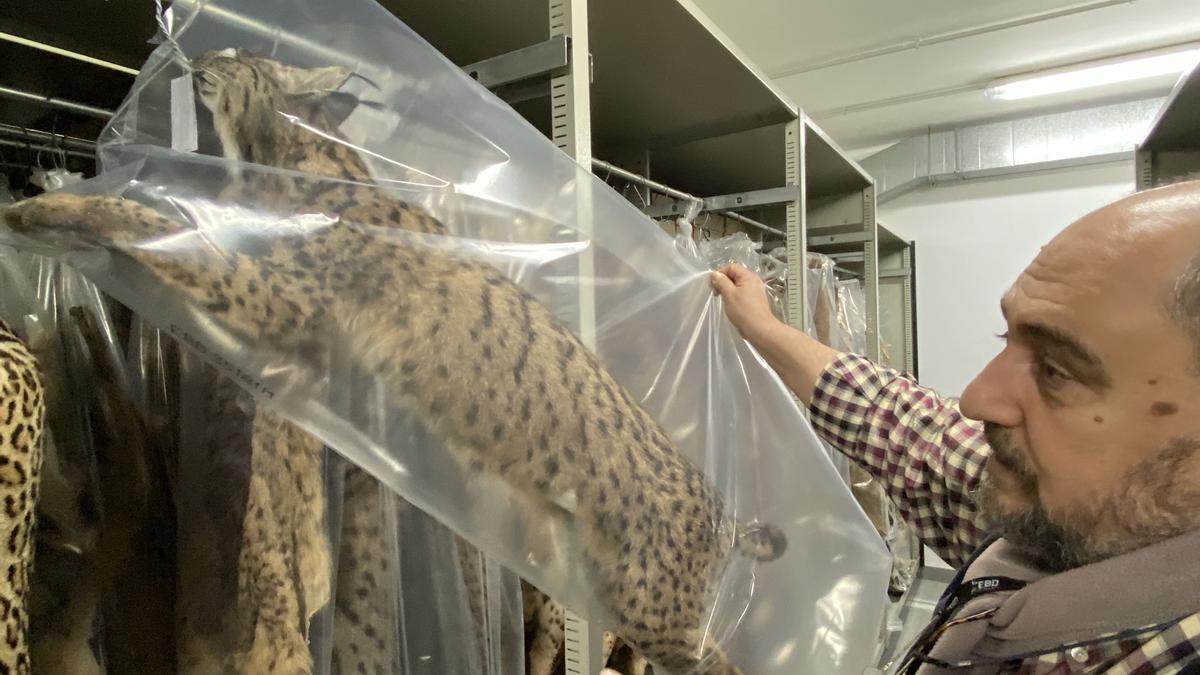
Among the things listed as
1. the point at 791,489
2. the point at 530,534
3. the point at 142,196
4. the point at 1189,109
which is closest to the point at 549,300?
the point at 530,534

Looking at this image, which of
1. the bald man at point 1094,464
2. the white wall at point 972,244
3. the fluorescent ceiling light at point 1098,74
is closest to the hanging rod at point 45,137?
the bald man at point 1094,464

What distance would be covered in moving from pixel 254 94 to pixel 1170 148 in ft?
8.61

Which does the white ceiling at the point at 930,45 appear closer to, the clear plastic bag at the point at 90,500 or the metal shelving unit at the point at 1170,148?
the metal shelving unit at the point at 1170,148

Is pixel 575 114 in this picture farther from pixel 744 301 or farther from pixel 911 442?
pixel 911 442

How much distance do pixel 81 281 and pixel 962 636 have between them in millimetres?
1018

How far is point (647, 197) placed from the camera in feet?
6.15

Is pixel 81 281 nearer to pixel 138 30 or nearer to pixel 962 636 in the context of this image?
pixel 138 30

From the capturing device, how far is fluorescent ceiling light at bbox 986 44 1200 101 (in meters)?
3.25

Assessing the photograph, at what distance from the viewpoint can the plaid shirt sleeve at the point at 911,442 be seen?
103 cm

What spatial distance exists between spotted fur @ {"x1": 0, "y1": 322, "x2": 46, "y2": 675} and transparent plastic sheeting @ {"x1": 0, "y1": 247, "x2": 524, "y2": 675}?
0.12m

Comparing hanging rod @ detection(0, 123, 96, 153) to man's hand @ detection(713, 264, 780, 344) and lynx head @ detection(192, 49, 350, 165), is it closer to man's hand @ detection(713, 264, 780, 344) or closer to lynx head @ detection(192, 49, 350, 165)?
lynx head @ detection(192, 49, 350, 165)

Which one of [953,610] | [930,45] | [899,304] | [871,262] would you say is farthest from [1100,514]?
[899,304]

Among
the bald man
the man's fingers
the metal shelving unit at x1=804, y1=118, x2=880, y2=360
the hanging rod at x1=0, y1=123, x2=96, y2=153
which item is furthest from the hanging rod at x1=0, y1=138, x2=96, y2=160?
the metal shelving unit at x1=804, y1=118, x2=880, y2=360

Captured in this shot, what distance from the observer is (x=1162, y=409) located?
1.94 ft
